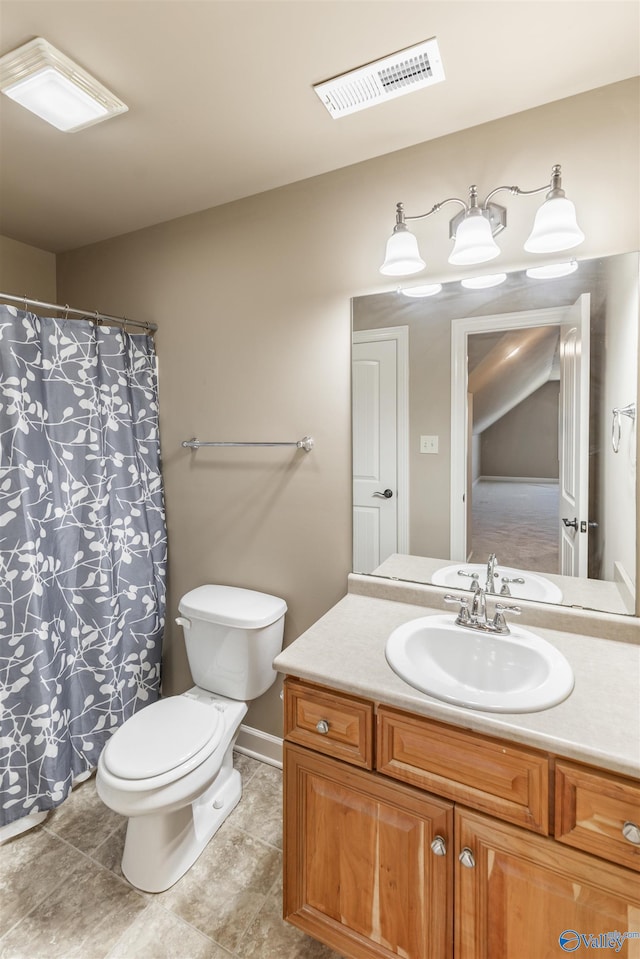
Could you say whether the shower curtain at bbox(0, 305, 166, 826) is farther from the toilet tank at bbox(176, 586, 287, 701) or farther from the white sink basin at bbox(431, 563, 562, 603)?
the white sink basin at bbox(431, 563, 562, 603)

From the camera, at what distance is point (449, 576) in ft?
5.06

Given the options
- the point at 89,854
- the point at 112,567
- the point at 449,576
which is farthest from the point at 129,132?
the point at 89,854

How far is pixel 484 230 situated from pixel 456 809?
149 cm

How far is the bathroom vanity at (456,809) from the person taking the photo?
87cm

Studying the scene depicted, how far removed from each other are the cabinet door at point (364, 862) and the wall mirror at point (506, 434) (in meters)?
0.67

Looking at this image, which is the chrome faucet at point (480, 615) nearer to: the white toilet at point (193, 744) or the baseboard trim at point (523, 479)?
the baseboard trim at point (523, 479)

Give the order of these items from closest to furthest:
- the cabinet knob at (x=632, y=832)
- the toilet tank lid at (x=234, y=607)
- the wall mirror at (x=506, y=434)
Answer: the cabinet knob at (x=632, y=832) < the wall mirror at (x=506, y=434) < the toilet tank lid at (x=234, y=607)

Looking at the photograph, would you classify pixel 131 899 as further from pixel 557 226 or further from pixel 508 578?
pixel 557 226

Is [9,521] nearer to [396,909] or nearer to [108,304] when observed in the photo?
[108,304]

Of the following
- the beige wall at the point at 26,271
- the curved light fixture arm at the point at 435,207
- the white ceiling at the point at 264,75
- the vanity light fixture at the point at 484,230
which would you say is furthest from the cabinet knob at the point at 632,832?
the beige wall at the point at 26,271

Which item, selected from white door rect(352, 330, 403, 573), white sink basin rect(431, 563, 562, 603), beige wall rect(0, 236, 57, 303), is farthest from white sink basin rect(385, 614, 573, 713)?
beige wall rect(0, 236, 57, 303)

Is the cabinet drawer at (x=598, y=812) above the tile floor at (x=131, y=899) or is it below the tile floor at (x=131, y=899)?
above

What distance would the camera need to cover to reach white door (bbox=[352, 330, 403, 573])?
1.61 meters

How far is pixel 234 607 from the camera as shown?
1795 millimetres
